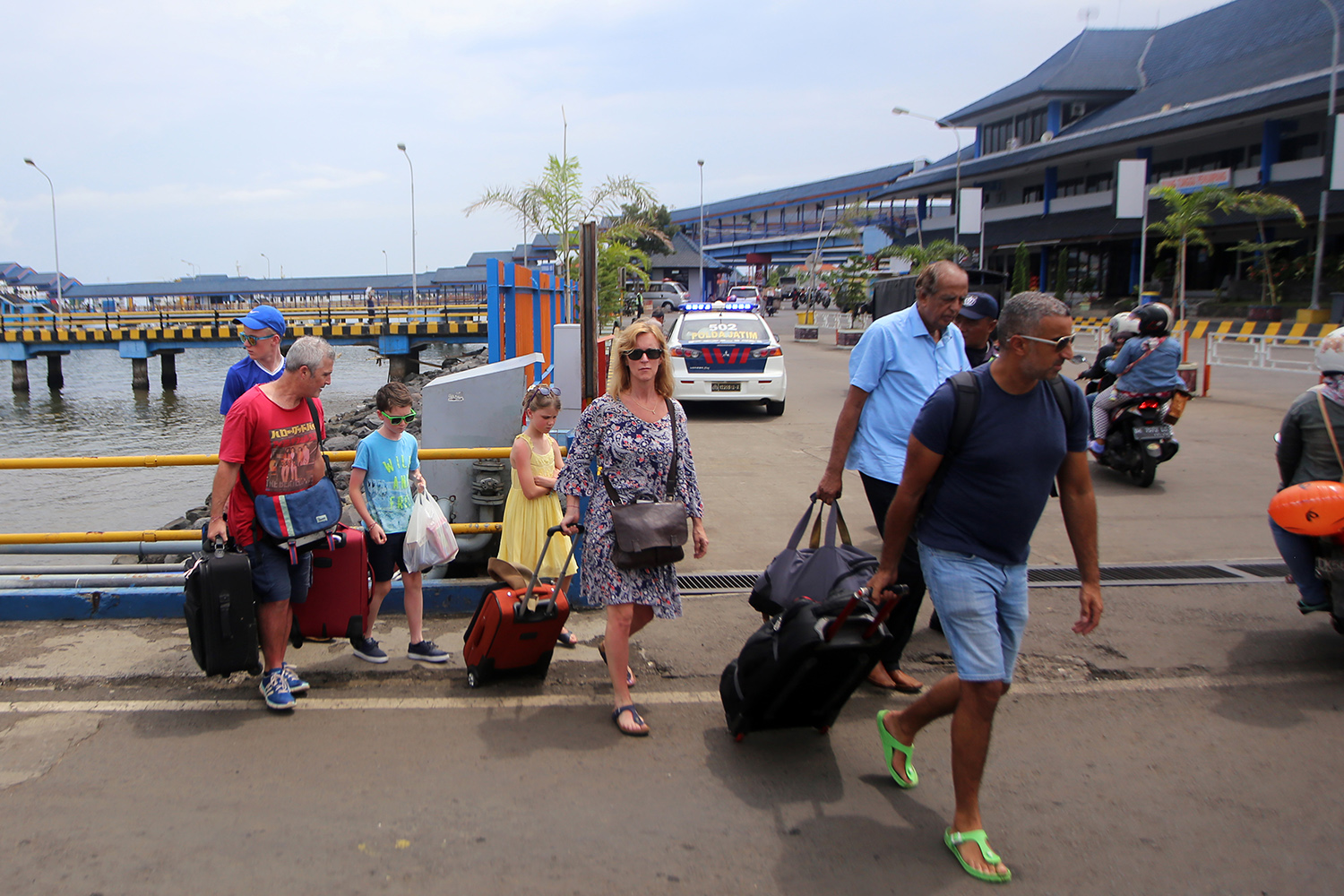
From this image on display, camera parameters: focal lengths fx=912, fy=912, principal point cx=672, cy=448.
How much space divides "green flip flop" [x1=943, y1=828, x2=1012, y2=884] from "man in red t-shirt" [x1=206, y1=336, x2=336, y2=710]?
277cm

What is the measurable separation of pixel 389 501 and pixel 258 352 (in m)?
0.96

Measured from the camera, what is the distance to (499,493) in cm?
620

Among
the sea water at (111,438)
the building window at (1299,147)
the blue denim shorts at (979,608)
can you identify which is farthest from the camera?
the building window at (1299,147)

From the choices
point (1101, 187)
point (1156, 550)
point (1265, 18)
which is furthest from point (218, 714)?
point (1265, 18)

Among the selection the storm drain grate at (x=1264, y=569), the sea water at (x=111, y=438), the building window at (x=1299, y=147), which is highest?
the building window at (x=1299, y=147)

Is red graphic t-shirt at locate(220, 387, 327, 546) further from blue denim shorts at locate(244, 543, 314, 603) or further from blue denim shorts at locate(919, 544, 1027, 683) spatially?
blue denim shorts at locate(919, 544, 1027, 683)

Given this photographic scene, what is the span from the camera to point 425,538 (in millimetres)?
4453

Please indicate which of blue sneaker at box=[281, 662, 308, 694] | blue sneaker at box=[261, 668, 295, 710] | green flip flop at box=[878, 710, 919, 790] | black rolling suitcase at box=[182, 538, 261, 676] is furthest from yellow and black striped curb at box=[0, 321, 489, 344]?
green flip flop at box=[878, 710, 919, 790]

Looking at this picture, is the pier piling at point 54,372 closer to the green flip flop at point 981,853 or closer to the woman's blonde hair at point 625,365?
the woman's blonde hair at point 625,365

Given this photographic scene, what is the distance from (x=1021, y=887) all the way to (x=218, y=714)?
3265mm

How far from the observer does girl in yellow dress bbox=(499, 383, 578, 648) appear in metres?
4.64

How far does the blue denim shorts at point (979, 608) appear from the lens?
9.43 ft

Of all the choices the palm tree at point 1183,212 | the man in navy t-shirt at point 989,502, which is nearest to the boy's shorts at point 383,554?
the man in navy t-shirt at point 989,502

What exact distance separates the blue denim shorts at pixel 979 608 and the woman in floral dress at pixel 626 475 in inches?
Answer: 43.3
